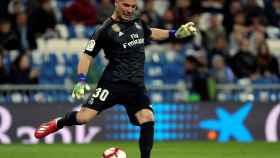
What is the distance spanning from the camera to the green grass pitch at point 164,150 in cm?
1348

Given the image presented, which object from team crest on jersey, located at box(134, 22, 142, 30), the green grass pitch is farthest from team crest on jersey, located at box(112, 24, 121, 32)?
the green grass pitch

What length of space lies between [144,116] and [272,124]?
7610 millimetres

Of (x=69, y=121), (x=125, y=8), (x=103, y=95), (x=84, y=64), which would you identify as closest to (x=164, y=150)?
(x=69, y=121)

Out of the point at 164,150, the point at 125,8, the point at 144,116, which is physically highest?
the point at 125,8

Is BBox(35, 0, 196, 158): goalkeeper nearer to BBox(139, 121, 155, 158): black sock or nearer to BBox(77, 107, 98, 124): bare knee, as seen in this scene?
BBox(77, 107, 98, 124): bare knee

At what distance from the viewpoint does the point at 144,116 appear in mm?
10695

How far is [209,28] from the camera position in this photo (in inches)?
784

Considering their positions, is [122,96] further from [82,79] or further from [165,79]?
[165,79]

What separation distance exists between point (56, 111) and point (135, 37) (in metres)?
6.81

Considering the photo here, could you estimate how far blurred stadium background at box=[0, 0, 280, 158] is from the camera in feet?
56.7

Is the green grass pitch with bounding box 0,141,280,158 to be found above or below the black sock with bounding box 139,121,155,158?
below

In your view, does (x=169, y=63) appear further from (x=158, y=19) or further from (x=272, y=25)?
(x=272, y=25)

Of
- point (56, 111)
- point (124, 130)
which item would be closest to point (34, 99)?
point (56, 111)

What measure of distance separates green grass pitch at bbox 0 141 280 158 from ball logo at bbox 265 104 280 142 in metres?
1.09
